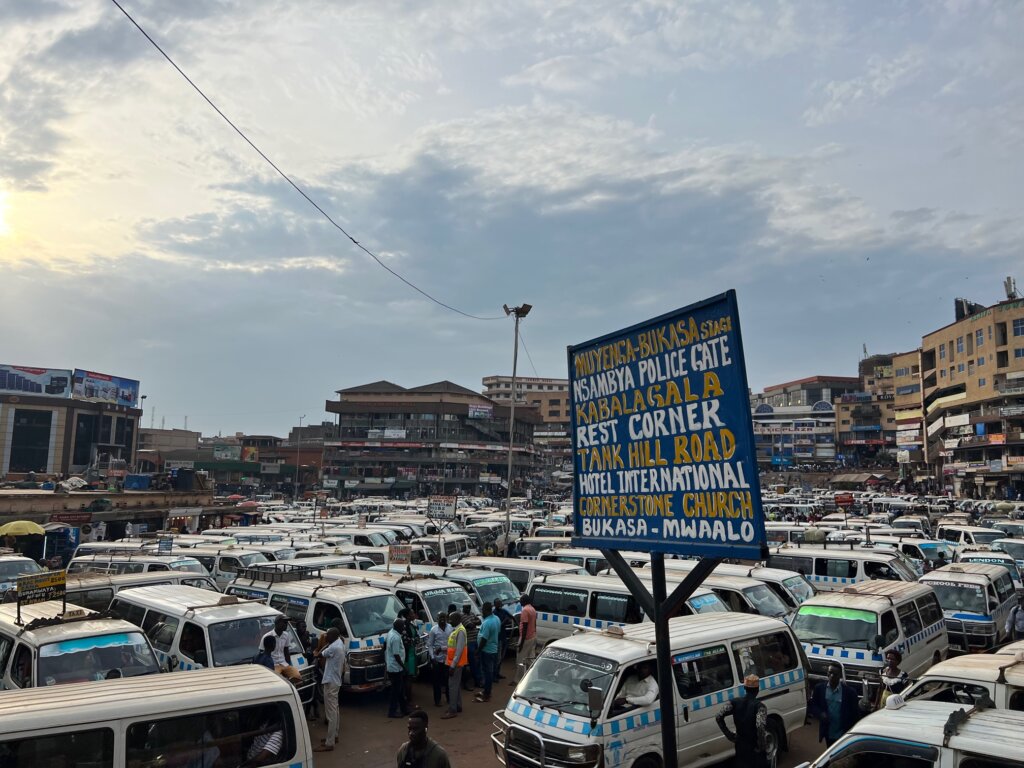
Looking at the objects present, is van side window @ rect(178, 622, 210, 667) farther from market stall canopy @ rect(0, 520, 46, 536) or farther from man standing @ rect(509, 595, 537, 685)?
market stall canopy @ rect(0, 520, 46, 536)

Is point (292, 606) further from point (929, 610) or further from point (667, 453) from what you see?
point (929, 610)

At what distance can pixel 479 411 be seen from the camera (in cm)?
9938

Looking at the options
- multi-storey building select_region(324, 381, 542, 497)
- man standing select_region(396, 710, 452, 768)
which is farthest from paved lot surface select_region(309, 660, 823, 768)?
multi-storey building select_region(324, 381, 542, 497)

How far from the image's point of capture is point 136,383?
9694cm

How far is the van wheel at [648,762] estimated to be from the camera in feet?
25.9

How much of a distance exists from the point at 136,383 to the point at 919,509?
308ft

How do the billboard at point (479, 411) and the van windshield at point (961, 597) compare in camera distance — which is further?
the billboard at point (479, 411)

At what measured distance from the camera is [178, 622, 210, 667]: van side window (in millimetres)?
10352

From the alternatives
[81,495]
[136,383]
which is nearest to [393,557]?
[81,495]

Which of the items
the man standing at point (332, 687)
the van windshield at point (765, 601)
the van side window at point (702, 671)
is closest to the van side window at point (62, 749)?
the man standing at point (332, 687)

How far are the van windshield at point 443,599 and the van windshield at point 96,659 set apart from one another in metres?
5.66

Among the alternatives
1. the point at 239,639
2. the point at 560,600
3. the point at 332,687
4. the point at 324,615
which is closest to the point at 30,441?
the point at 324,615

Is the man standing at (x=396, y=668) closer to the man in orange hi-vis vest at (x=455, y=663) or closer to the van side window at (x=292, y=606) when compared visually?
the man in orange hi-vis vest at (x=455, y=663)

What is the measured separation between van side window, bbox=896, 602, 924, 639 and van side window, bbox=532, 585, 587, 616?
5471mm
